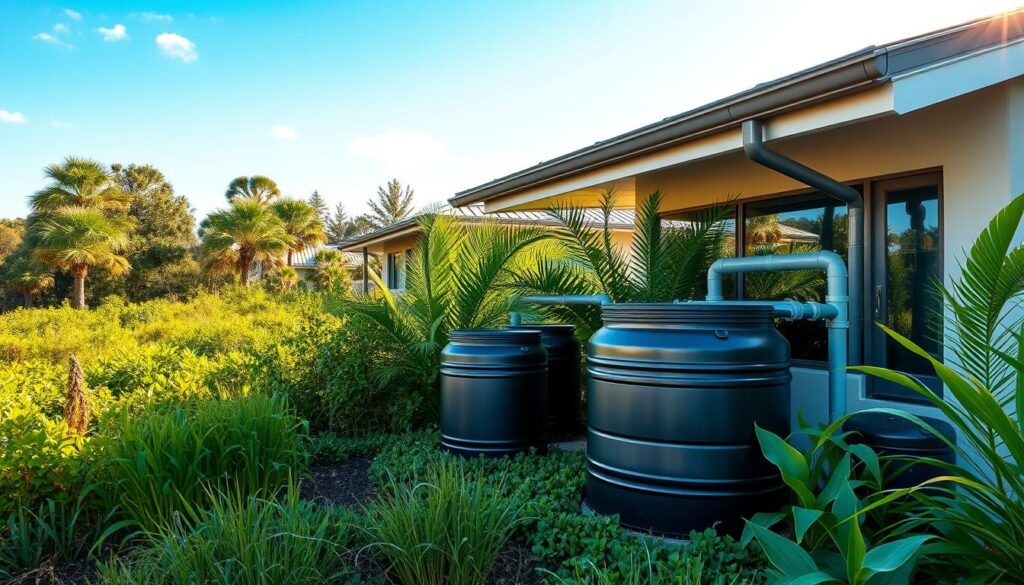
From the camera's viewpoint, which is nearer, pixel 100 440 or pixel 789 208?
pixel 100 440

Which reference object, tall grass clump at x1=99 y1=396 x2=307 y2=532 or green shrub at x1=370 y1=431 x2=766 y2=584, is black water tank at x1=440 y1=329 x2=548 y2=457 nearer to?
green shrub at x1=370 y1=431 x2=766 y2=584

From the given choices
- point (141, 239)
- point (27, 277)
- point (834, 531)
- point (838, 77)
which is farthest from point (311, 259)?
point (834, 531)

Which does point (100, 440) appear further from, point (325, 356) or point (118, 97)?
point (118, 97)

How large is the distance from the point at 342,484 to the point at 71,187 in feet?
90.7

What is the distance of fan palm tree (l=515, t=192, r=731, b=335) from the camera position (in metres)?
6.02

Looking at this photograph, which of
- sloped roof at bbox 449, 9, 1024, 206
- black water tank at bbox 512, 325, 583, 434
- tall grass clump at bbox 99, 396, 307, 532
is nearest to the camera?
sloped roof at bbox 449, 9, 1024, 206

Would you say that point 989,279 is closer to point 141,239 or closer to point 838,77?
point 838,77

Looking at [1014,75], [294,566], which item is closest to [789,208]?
[1014,75]

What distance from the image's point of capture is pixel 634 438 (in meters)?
3.50

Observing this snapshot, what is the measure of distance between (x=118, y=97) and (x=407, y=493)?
16.3 metres

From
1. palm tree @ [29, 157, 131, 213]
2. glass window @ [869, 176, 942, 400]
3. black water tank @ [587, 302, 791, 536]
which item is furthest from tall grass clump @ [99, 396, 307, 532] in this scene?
palm tree @ [29, 157, 131, 213]

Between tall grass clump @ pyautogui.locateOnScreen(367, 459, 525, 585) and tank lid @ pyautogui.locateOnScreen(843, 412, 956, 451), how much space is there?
2.04 meters

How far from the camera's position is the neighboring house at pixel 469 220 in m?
7.31

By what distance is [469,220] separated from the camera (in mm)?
7430
